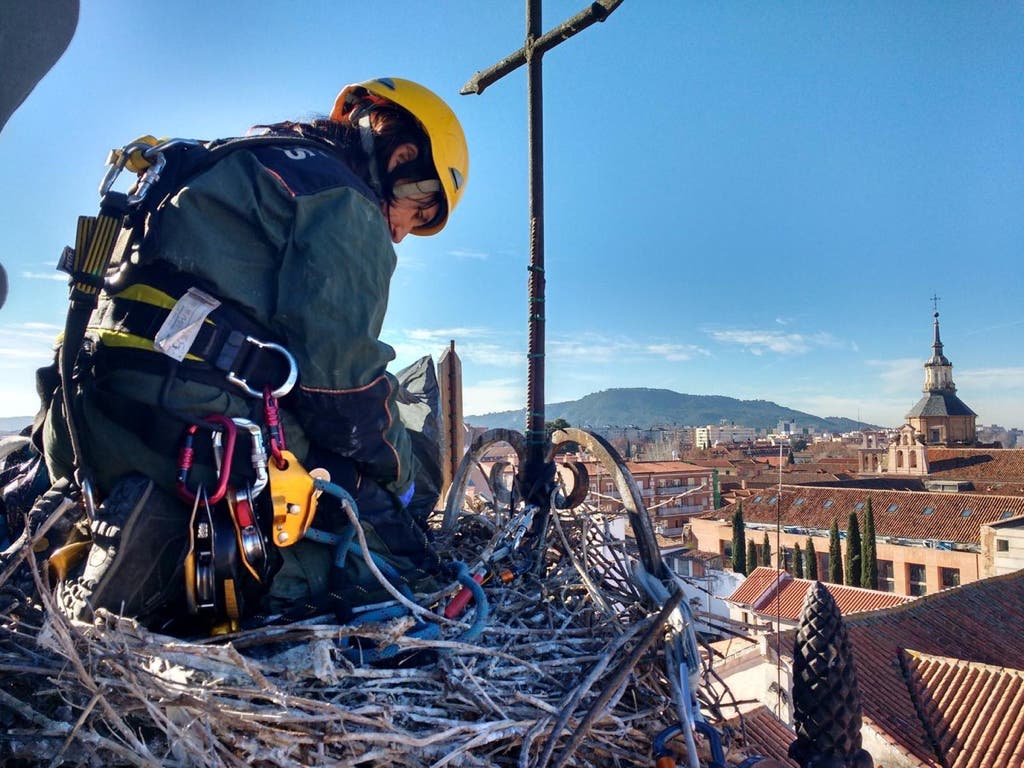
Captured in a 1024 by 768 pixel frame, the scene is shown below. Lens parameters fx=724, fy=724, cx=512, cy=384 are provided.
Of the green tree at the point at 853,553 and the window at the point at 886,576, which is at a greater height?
the green tree at the point at 853,553

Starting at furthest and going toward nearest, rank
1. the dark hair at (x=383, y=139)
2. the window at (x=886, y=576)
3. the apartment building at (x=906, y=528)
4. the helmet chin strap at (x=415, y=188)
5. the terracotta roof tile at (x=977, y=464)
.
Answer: the terracotta roof tile at (x=977, y=464) < the window at (x=886, y=576) < the apartment building at (x=906, y=528) < the helmet chin strap at (x=415, y=188) < the dark hair at (x=383, y=139)

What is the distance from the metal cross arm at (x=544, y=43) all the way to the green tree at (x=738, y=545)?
3348cm

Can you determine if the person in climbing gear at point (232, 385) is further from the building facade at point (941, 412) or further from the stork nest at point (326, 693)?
the building facade at point (941, 412)

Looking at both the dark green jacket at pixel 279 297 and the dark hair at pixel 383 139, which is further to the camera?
the dark hair at pixel 383 139

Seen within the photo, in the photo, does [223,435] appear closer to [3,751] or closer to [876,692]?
[3,751]

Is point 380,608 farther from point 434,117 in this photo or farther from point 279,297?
point 434,117

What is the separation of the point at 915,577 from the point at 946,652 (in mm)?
17558

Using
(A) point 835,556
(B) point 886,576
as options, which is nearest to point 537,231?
(A) point 835,556

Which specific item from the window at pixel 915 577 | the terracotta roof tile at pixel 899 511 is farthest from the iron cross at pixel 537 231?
the window at pixel 915 577

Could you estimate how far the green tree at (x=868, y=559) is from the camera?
3028cm

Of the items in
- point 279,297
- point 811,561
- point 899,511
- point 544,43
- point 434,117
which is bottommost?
point 811,561

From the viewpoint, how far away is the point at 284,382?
207cm

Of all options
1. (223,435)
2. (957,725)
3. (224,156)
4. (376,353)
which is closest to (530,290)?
(376,353)

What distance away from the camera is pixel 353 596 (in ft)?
6.87
